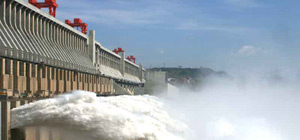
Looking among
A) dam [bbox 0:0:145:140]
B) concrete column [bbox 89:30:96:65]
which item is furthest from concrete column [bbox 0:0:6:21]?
concrete column [bbox 89:30:96:65]

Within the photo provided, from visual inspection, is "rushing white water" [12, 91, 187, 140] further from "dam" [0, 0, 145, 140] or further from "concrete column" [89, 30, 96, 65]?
"concrete column" [89, 30, 96, 65]

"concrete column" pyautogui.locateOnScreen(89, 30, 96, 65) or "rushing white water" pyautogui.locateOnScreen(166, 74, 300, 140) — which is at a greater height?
"concrete column" pyautogui.locateOnScreen(89, 30, 96, 65)

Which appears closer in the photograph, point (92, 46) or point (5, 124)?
point (5, 124)

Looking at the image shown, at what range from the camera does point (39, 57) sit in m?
45.2

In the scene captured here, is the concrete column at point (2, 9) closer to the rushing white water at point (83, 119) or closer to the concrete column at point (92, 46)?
the concrete column at point (92, 46)

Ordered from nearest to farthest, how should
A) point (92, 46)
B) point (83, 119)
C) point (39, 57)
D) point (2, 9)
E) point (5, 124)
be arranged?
point (83, 119) < point (5, 124) < point (39, 57) < point (2, 9) < point (92, 46)

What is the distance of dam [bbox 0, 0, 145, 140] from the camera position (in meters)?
31.2

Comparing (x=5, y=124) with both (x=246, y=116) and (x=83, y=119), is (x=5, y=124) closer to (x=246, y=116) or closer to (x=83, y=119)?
(x=83, y=119)

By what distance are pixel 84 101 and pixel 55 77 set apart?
36539 millimetres

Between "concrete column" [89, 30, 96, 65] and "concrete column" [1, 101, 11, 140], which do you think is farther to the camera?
"concrete column" [89, 30, 96, 65]

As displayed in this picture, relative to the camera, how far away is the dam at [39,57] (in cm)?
3117

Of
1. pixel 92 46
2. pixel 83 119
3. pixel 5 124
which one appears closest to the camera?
pixel 83 119

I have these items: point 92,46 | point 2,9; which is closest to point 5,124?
point 2,9

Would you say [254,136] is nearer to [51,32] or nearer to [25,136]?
[25,136]
